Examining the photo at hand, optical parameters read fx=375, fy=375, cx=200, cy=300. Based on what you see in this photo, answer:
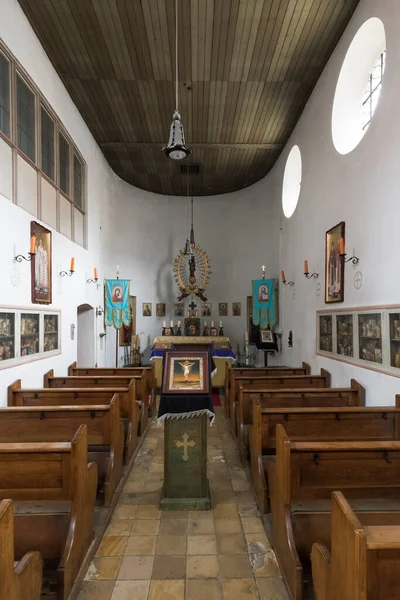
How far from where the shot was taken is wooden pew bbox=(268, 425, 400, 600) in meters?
2.76

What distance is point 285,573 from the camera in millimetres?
2811

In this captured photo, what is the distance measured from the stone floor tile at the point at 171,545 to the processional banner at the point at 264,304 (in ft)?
24.0

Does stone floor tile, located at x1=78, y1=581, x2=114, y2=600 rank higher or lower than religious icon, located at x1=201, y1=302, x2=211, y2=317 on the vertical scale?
lower

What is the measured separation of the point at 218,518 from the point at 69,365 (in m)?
4.58

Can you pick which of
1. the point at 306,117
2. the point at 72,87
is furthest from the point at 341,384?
the point at 72,87

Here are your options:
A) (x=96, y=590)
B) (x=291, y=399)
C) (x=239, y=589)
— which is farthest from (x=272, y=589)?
(x=291, y=399)

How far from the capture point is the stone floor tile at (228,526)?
138 inches

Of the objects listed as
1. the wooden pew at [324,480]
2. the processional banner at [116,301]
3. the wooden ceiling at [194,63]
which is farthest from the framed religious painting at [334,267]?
the processional banner at [116,301]

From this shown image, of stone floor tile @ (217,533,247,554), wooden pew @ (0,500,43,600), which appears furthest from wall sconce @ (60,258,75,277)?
wooden pew @ (0,500,43,600)

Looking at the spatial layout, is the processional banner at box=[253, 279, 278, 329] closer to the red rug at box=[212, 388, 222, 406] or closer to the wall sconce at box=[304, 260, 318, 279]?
the red rug at box=[212, 388, 222, 406]

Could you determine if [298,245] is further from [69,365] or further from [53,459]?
[53,459]

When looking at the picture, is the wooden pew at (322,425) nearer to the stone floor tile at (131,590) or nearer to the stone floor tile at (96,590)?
the stone floor tile at (131,590)

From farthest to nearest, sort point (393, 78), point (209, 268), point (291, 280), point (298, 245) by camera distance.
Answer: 1. point (209, 268)
2. point (291, 280)
3. point (298, 245)
4. point (393, 78)

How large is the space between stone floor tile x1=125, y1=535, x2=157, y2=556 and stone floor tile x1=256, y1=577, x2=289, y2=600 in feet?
3.10
